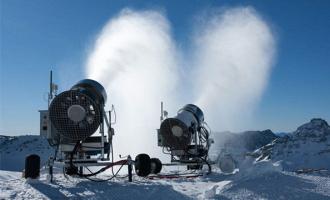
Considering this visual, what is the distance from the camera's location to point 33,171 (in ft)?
44.7

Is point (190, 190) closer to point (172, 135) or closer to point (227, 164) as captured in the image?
point (227, 164)

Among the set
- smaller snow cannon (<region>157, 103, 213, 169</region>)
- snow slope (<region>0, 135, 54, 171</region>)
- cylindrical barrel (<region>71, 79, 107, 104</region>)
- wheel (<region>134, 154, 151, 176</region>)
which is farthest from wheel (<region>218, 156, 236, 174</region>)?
snow slope (<region>0, 135, 54, 171</region>)

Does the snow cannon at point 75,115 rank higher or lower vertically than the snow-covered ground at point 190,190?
higher

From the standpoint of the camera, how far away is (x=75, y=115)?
1533 cm

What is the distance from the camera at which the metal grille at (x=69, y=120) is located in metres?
15.4

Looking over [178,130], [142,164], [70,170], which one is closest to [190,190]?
[142,164]

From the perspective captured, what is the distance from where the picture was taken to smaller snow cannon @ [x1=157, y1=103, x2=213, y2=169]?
2178 cm

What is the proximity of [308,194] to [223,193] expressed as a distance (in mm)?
2094

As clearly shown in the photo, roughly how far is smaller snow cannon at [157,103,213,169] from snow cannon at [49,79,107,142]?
699 centimetres

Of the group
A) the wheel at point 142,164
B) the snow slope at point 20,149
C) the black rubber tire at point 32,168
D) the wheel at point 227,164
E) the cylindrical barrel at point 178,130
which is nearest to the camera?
the black rubber tire at point 32,168

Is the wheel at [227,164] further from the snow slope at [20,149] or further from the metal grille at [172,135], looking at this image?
the snow slope at [20,149]

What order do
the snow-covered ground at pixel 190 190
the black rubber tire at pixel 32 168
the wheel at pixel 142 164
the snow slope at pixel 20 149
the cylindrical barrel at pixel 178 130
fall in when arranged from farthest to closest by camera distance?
the snow slope at pixel 20 149 < the cylindrical barrel at pixel 178 130 < the wheel at pixel 142 164 < the black rubber tire at pixel 32 168 < the snow-covered ground at pixel 190 190

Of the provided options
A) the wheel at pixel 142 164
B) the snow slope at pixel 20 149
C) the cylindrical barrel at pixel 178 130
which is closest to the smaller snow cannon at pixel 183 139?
the cylindrical barrel at pixel 178 130

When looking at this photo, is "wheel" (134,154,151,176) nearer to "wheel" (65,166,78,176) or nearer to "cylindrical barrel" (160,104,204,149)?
"wheel" (65,166,78,176)
